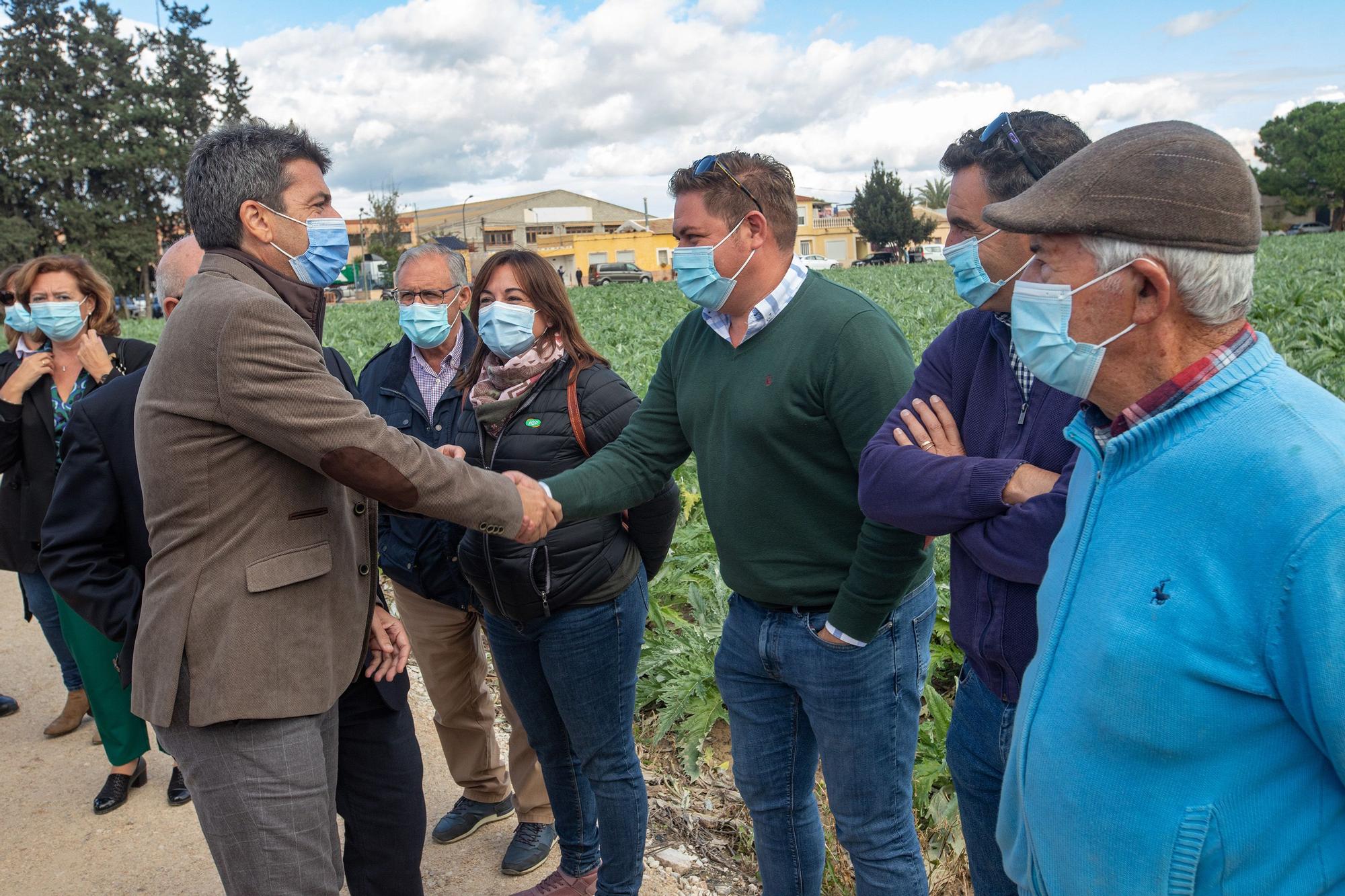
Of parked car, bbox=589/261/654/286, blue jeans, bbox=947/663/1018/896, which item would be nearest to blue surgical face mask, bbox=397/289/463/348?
blue jeans, bbox=947/663/1018/896

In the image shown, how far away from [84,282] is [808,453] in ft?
13.3

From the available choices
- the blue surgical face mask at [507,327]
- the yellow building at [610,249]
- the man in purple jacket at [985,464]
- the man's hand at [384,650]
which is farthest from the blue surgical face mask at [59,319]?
the yellow building at [610,249]

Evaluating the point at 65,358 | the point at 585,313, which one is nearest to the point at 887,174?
the point at 585,313

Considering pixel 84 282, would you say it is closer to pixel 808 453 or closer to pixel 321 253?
pixel 321 253

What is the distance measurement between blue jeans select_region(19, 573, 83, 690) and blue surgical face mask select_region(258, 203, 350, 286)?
2.97 metres

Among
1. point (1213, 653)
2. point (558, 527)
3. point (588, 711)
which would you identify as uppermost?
point (1213, 653)

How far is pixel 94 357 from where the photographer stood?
4.77 metres

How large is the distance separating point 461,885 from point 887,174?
8387cm

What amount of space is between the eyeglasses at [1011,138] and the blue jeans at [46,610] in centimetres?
467

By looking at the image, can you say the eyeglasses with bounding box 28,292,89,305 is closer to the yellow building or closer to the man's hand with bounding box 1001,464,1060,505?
the man's hand with bounding box 1001,464,1060,505

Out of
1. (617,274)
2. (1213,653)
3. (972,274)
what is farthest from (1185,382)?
(617,274)

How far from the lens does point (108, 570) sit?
3.26 meters

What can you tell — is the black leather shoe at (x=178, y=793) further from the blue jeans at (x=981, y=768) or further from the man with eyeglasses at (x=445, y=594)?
the blue jeans at (x=981, y=768)

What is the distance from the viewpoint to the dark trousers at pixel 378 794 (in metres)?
3.05
